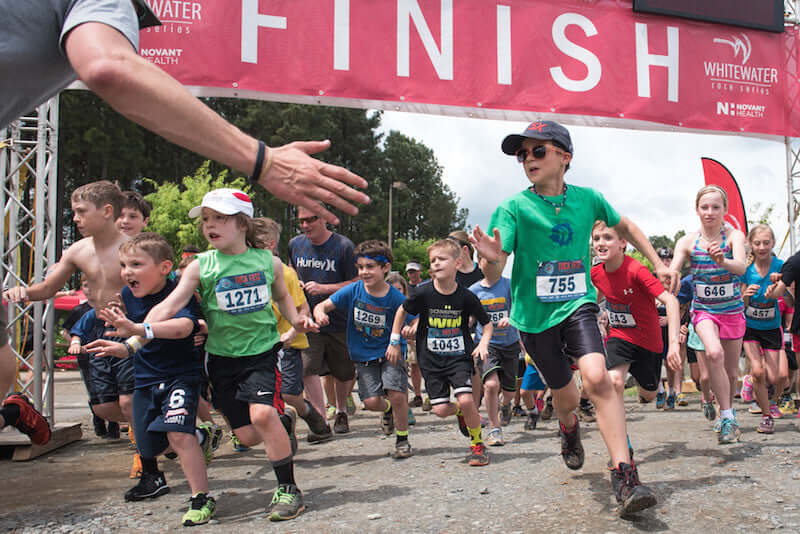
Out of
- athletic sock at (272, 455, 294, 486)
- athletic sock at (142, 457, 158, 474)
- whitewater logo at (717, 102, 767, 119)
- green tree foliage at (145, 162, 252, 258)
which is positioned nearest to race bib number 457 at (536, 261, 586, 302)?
athletic sock at (272, 455, 294, 486)

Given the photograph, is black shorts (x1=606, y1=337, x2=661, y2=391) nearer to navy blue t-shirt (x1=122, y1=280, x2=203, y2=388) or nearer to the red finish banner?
→ navy blue t-shirt (x1=122, y1=280, x2=203, y2=388)

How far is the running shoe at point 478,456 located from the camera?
15.8ft

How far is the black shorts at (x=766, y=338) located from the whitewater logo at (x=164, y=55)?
6.71m

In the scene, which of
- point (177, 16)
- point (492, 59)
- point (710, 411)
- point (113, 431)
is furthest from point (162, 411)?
point (492, 59)

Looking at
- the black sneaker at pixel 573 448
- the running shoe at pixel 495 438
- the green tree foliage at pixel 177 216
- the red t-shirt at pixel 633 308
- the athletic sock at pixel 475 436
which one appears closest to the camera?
the black sneaker at pixel 573 448

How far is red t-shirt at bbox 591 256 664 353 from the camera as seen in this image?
5113mm

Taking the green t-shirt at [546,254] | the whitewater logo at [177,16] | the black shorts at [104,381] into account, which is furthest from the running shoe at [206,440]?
the whitewater logo at [177,16]

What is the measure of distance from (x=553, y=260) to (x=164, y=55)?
4988 millimetres

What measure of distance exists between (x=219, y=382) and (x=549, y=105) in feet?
18.0

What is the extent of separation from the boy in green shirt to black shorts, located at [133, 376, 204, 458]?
6.45ft

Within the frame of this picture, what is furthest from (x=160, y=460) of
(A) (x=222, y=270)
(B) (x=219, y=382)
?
(A) (x=222, y=270)

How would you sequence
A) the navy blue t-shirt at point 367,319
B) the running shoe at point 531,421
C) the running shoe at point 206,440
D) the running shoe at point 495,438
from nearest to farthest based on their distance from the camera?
the running shoe at point 206,440
the running shoe at point 495,438
the navy blue t-shirt at point 367,319
the running shoe at point 531,421

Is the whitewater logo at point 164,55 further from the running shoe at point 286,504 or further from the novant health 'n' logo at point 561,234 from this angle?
the running shoe at point 286,504

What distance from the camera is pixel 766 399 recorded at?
20.4ft
